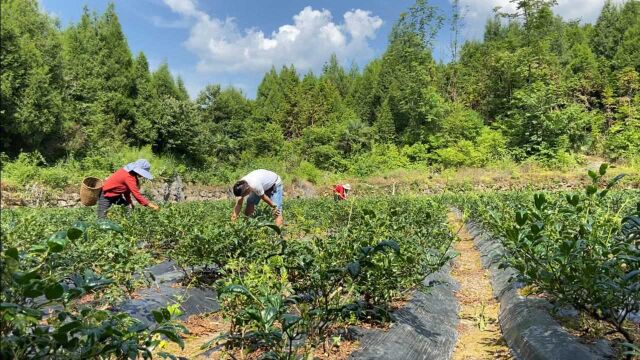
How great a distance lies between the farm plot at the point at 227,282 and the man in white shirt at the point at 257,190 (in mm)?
1166

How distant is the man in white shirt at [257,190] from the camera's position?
19.8 feet

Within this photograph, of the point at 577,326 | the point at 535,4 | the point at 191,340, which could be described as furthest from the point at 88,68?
the point at 535,4

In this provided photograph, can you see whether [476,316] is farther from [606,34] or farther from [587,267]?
[606,34]

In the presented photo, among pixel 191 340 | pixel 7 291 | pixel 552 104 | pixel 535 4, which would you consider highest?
pixel 535 4

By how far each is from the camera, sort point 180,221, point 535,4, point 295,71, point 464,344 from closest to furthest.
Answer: point 464,344 → point 180,221 → point 535,4 → point 295,71

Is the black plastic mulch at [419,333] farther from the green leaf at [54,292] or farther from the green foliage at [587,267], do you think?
the green leaf at [54,292]

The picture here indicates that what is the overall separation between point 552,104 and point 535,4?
274 inches

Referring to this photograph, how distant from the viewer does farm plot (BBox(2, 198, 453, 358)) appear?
1557 mm

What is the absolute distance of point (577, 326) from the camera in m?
3.25

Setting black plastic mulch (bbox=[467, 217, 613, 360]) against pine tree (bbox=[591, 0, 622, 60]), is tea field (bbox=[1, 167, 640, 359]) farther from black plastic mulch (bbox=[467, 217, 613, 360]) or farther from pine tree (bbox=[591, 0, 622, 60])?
pine tree (bbox=[591, 0, 622, 60])

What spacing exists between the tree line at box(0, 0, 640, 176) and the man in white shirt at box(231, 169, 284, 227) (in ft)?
33.9

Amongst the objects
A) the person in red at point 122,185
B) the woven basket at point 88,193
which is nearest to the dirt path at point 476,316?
the person in red at point 122,185

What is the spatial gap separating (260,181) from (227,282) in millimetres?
3382

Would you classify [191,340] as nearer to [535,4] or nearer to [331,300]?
[331,300]
